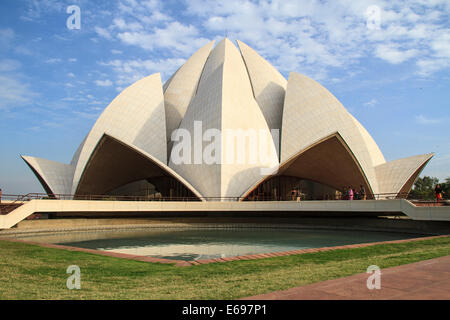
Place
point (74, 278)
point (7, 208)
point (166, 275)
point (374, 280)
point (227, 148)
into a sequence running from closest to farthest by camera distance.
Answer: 1. point (374, 280)
2. point (74, 278)
3. point (166, 275)
4. point (7, 208)
5. point (227, 148)

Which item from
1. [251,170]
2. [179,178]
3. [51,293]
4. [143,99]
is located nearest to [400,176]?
[251,170]

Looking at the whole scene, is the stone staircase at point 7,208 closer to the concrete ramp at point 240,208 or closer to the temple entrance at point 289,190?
the concrete ramp at point 240,208

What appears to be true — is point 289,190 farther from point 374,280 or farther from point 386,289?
point 386,289

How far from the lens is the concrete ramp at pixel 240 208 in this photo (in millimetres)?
14766

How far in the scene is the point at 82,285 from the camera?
178 inches

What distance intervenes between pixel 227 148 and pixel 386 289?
71.3ft

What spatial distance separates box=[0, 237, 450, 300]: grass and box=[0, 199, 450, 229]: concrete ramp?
8.34 m

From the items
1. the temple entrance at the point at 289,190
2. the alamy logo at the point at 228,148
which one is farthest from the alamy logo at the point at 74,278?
the temple entrance at the point at 289,190

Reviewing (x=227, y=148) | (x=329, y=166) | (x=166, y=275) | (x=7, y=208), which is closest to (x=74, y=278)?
(x=166, y=275)

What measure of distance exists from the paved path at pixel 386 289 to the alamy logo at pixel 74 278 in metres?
2.61

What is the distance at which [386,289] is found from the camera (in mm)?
3291

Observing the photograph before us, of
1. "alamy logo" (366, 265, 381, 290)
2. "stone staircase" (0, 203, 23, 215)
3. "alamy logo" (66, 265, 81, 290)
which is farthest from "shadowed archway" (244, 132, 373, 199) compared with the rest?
"alamy logo" (366, 265, 381, 290)

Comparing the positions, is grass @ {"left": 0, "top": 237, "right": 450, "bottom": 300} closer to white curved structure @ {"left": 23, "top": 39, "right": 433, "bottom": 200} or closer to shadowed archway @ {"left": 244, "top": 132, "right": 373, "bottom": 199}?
white curved structure @ {"left": 23, "top": 39, "right": 433, "bottom": 200}
